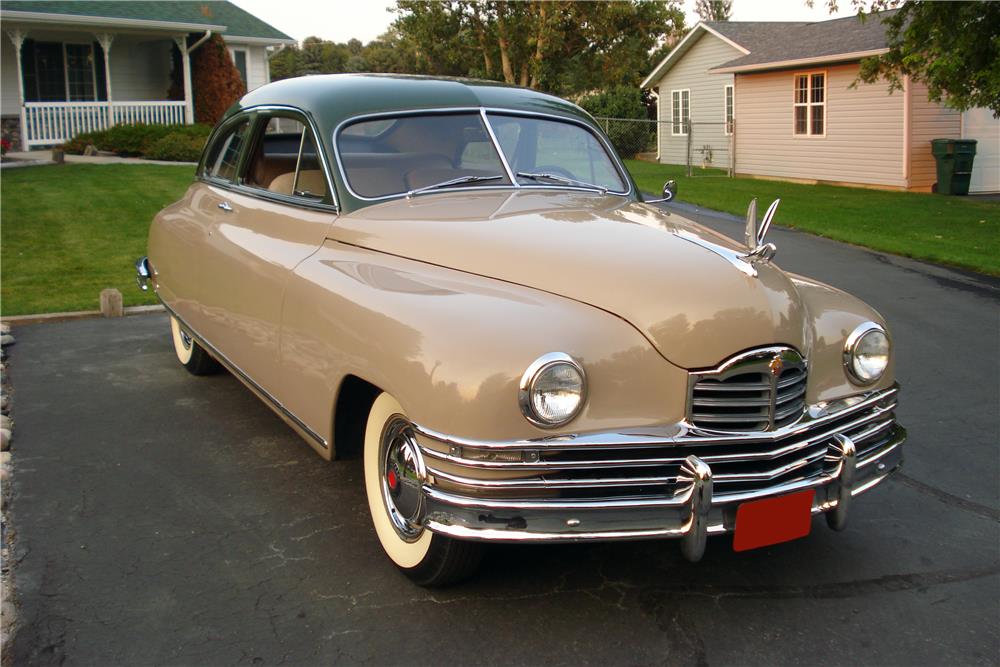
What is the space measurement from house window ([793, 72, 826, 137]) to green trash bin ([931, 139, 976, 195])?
3525mm

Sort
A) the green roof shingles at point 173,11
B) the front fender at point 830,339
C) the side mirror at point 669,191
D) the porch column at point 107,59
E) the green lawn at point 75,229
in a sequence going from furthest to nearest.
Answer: the porch column at point 107,59, the green roof shingles at point 173,11, the green lawn at point 75,229, the side mirror at point 669,191, the front fender at point 830,339

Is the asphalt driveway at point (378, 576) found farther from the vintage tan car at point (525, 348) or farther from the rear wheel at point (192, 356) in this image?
the rear wheel at point (192, 356)

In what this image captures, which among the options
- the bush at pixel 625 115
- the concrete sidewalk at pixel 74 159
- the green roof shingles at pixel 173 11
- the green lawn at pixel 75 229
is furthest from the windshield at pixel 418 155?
the bush at pixel 625 115

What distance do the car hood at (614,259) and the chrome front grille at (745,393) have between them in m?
0.04

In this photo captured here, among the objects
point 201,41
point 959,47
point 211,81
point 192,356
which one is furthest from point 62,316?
point 211,81

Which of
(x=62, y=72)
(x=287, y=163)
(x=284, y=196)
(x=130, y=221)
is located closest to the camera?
(x=284, y=196)

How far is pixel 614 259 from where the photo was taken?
3.38 m

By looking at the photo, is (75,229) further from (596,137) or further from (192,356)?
(596,137)

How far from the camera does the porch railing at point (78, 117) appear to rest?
74.3 feet

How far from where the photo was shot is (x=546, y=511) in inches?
113

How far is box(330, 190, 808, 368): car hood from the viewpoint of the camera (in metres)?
3.11

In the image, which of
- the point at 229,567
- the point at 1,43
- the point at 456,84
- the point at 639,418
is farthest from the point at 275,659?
the point at 1,43

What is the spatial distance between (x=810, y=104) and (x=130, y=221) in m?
16.6

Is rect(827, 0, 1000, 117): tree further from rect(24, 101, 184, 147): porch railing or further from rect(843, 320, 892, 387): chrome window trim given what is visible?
rect(24, 101, 184, 147): porch railing
